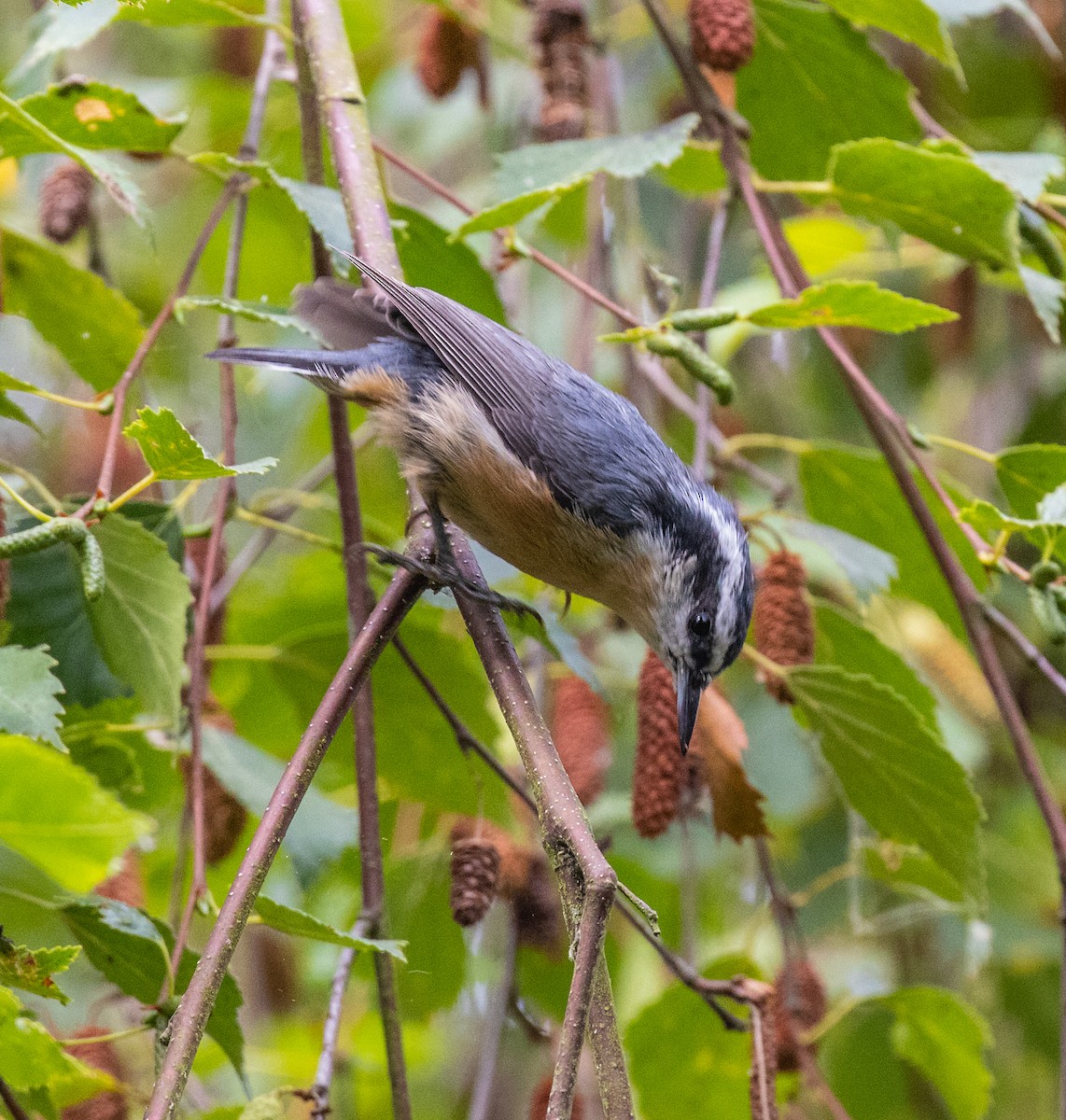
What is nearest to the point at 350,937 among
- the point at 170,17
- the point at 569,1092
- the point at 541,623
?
the point at 569,1092

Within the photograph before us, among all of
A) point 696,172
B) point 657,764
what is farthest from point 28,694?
point 696,172

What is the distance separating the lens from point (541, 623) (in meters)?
2.40

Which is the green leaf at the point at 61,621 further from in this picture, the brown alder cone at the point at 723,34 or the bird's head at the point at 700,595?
the brown alder cone at the point at 723,34

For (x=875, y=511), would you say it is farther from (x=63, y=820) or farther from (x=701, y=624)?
(x=63, y=820)

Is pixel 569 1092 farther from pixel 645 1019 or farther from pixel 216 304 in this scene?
pixel 645 1019

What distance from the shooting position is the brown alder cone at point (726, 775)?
235 centimetres

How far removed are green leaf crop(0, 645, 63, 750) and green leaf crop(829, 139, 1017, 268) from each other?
1.65 meters

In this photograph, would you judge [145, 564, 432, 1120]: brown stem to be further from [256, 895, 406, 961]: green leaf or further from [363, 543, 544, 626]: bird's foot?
[256, 895, 406, 961]: green leaf

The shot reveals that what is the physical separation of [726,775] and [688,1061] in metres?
0.82

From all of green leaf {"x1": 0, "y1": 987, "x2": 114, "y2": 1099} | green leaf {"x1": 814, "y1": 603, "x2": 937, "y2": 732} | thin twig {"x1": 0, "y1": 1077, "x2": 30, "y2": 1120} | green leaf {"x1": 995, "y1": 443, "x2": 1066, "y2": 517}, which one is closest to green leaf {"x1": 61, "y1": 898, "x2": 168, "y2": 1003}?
green leaf {"x1": 0, "y1": 987, "x2": 114, "y2": 1099}

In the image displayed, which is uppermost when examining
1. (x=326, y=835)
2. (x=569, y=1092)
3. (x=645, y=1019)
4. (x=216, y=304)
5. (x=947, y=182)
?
(x=947, y=182)

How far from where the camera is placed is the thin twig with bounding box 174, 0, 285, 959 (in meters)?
1.90

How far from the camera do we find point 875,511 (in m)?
2.97

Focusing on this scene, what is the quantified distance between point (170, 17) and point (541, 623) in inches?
53.9
